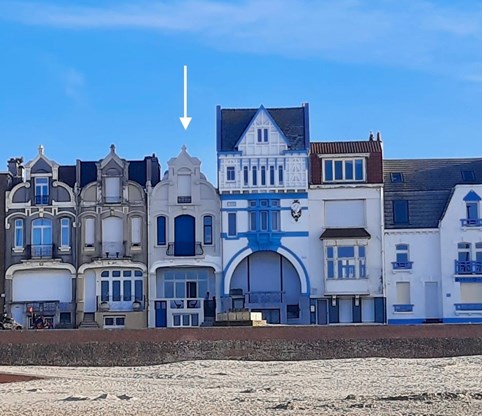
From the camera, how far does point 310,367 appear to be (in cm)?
4434

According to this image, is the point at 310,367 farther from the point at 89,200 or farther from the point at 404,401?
the point at 89,200

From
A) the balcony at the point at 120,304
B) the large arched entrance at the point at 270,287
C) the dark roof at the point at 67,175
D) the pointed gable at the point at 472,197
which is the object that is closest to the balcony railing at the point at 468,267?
the pointed gable at the point at 472,197

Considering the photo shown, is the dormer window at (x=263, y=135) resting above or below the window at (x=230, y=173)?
above

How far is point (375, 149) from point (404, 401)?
1258 inches

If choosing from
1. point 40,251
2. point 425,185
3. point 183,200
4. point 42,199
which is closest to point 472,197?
point 425,185

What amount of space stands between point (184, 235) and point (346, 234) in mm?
9000

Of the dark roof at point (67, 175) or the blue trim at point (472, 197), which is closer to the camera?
the blue trim at point (472, 197)

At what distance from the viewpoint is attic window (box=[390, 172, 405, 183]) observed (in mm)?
62028

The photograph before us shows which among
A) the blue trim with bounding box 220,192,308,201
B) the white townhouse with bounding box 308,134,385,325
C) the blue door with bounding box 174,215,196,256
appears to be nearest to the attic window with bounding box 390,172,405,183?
the white townhouse with bounding box 308,134,385,325

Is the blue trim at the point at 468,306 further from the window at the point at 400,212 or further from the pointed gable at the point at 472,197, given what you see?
the pointed gable at the point at 472,197

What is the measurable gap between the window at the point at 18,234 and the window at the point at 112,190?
4985 mm

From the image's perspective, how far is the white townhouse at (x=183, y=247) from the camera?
5944 cm

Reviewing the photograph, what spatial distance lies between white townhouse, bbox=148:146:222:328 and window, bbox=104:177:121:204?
6.18 feet

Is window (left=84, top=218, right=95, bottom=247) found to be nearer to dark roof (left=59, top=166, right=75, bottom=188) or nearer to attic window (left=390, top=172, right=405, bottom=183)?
dark roof (left=59, top=166, right=75, bottom=188)
